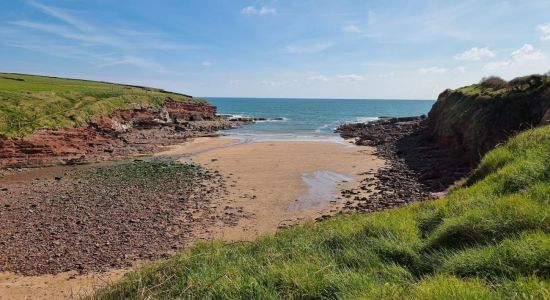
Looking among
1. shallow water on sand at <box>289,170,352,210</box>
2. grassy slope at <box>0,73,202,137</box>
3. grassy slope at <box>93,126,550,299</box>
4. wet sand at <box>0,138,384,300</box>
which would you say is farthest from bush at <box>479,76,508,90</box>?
grassy slope at <box>0,73,202,137</box>

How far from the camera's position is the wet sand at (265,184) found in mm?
11148

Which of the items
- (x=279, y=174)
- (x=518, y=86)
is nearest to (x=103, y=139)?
(x=279, y=174)

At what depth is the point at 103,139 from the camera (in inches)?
1467

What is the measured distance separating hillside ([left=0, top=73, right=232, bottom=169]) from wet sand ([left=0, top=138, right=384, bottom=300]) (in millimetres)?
5562

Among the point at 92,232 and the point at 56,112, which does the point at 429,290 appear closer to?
the point at 92,232

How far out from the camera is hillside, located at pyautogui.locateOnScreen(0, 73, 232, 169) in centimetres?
2927

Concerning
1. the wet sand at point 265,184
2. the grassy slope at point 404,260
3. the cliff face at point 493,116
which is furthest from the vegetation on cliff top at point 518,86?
the grassy slope at point 404,260

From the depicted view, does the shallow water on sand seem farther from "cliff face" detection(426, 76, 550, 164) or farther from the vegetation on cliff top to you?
the vegetation on cliff top

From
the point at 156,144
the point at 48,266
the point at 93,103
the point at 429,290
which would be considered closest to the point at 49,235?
the point at 48,266

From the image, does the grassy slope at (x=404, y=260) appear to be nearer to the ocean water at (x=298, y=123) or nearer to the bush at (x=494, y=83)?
the bush at (x=494, y=83)

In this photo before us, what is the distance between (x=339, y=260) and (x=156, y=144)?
120 ft

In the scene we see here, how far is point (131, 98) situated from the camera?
52.2 meters

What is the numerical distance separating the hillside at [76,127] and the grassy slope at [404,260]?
89.7ft

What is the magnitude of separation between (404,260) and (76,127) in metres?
35.2
